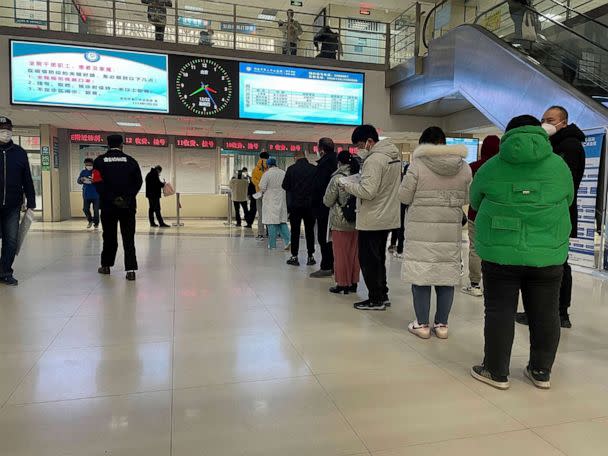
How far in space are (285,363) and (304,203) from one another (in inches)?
132

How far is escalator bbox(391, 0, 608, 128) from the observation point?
5.43 metres

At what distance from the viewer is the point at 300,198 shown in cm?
578

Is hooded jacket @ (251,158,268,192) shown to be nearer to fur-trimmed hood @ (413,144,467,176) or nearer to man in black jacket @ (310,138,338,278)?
man in black jacket @ (310,138,338,278)

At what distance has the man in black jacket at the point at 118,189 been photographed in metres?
4.75

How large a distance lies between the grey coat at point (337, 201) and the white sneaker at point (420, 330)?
1195 millimetres

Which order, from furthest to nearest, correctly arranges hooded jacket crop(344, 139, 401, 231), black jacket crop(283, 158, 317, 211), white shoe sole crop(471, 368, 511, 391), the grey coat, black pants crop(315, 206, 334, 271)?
black jacket crop(283, 158, 317, 211)
black pants crop(315, 206, 334, 271)
the grey coat
hooded jacket crop(344, 139, 401, 231)
white shoe sole crop(471, 368, 511, 391)

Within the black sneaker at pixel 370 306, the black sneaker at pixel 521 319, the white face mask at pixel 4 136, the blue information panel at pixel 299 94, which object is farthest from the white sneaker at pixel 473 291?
the blue information panel at pixel 299 94

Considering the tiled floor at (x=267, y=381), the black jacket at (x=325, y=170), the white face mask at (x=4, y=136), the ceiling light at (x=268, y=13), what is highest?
the ceiling light at (x=268, y=13)

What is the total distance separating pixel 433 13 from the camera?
860 centimetres

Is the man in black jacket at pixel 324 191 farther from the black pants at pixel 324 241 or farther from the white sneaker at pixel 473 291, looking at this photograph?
Result: the white sneaker at pixel 473 291

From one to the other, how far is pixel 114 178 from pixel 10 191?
92cm

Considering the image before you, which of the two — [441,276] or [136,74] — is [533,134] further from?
[136,74]

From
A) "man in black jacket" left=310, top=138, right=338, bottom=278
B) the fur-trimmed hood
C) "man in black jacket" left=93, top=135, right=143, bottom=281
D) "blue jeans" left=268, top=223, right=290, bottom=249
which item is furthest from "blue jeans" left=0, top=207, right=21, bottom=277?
the fur-trimmed hood

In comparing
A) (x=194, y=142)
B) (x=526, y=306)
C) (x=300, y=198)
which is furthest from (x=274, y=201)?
(x=194, y=142)
